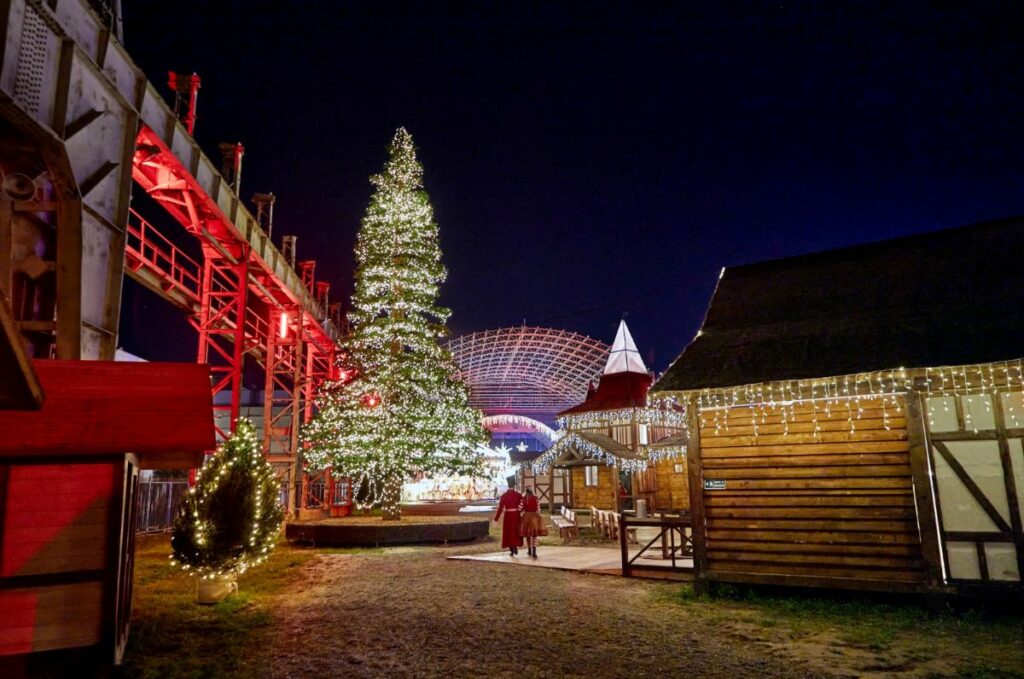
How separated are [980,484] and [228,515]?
10.0m

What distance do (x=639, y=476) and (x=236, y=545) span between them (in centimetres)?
1978

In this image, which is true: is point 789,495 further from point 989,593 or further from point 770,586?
point 989,593

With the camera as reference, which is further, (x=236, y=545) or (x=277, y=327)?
(x=277, y=327)

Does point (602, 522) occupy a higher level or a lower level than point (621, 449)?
lower

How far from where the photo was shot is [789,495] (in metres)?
8.60

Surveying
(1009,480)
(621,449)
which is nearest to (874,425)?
(1009,480)

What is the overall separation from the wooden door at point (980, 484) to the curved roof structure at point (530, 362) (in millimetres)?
36784

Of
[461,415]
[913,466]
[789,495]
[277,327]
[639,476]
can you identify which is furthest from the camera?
[639,476]

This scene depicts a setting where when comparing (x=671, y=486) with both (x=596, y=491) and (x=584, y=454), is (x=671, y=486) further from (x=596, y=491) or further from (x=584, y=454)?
(x=584, y=454)

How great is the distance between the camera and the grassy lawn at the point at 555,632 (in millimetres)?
5668

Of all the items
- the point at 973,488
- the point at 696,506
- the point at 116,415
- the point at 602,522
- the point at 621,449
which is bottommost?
the point at 602,522

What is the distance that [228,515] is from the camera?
901 cm

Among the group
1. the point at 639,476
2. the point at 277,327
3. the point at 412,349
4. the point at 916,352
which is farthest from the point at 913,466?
the point at 277,327

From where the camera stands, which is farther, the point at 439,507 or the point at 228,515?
the point at 439,507
